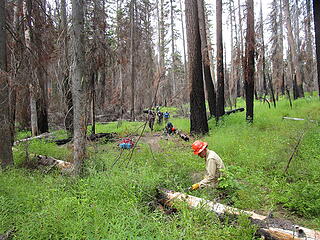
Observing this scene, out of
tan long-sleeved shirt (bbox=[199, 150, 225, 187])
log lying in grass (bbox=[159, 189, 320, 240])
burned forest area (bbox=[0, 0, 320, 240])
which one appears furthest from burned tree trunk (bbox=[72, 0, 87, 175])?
tan long-sleeved shirt (bbox=[199, 150, 225, 187])

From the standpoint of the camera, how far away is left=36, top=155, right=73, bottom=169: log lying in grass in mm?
6155

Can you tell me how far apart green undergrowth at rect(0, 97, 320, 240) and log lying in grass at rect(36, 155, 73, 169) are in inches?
13.0

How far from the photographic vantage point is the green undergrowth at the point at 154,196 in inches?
115

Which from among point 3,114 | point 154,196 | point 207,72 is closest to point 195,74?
point 207,72

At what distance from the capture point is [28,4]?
22.8 feet

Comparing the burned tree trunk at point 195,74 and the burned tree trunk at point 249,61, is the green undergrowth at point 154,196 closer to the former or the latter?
the burned tree trunk at point 195,74

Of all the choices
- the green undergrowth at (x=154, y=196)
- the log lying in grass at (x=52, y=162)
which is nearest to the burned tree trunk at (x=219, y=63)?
the green undergrowth at (x=154, y=196)

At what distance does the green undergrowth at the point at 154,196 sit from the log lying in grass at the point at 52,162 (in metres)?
0.33

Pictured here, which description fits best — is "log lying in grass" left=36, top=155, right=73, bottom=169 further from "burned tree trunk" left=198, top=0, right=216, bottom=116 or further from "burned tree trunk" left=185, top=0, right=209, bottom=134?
"burned tree trunk" left=198, top=0, right=216, bottom=116

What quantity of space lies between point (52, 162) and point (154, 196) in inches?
148

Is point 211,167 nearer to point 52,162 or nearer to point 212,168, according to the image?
point 212,168

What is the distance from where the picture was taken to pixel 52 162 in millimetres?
6523

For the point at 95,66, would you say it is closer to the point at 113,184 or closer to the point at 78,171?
the point at 78,171

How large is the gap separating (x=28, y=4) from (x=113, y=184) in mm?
6088
